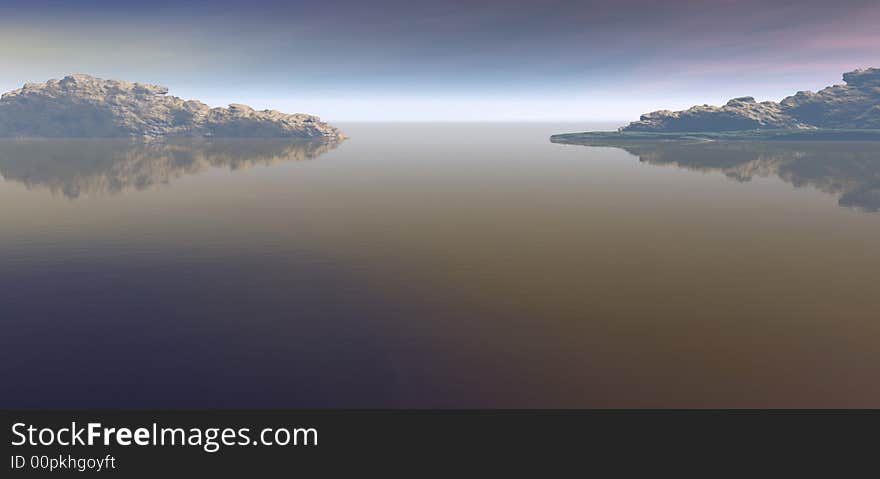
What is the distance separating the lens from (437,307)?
45062 mm

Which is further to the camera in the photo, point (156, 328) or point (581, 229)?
point (581, 229)

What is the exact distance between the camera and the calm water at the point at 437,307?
102 feet

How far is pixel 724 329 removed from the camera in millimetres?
39625

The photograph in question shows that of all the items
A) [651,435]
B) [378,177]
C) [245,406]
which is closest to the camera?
[651,435]

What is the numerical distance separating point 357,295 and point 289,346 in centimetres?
1234

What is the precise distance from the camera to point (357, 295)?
158 ft

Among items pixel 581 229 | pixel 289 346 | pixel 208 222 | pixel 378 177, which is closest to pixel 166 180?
pixel 378 177

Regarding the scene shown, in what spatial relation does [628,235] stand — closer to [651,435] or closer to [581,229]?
[581,229]

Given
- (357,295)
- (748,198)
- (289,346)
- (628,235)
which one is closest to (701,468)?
(289,346)

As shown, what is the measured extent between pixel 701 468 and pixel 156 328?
3779cm

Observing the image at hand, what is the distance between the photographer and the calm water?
30.9m

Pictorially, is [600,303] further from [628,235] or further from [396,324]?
[628,235]

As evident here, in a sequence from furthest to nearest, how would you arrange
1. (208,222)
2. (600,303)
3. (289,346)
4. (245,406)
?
(208,222), (600,303), (289,346), (245,406)

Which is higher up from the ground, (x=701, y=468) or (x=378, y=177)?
(x=378, y=177)
